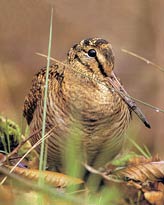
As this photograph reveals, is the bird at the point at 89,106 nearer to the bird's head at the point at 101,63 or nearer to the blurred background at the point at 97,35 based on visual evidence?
the bird's head at the point at 101,63

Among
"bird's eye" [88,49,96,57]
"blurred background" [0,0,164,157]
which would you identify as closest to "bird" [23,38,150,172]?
"bird's eye" [88,49,96,57]

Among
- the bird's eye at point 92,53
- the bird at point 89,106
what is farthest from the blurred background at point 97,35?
the bird's eye at point 92,53

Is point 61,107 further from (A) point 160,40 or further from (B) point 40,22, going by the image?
(B) point 40,22

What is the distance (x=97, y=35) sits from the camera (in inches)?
289

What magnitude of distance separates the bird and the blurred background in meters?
2.84

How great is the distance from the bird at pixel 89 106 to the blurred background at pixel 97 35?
2.84m

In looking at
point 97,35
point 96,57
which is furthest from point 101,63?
point 97,35

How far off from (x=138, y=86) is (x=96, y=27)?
28.1 inches

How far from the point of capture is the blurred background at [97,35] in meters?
6.40

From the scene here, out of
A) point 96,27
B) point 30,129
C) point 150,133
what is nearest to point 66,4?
point 96,27

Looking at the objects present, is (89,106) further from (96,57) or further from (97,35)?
(97,35)

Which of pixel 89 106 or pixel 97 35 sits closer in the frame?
pixel 89 106

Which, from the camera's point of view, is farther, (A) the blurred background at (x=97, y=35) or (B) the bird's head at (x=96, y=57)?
(A) the blurred background at (x=97, y=35)

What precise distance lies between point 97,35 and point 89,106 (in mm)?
4333
